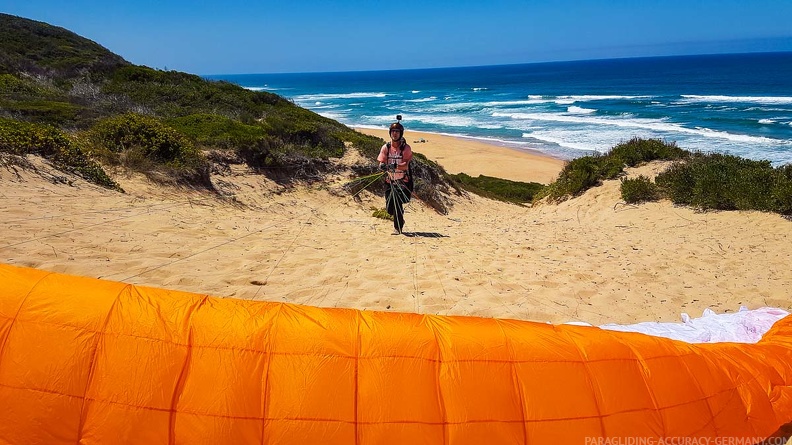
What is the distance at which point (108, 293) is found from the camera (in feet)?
9.61

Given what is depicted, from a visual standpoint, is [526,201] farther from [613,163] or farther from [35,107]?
[35,107]

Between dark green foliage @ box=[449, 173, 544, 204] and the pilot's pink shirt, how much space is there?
Result: 383 inches

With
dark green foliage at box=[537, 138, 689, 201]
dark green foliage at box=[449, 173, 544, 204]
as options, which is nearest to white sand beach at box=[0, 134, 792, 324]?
dark green foliage at box=[537, 138, 689, 201]

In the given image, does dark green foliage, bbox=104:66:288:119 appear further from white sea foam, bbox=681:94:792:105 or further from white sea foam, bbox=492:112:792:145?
white sea foam, bbox=681:94:792:105

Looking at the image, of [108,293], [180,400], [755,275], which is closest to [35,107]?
[108,293]

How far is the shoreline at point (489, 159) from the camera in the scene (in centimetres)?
2436

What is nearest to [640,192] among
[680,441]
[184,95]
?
[680,441]

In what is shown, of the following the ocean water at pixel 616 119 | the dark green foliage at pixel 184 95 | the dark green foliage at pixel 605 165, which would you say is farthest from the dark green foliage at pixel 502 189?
the ocean water at pixel 616 119

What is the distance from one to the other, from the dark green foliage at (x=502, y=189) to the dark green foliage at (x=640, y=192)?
6119 millimetres

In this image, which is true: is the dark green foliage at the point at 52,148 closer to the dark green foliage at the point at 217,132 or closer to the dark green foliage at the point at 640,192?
the dark green foliage at the point at 217,132

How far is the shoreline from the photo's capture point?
79.9 feet

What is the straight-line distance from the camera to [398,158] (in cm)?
733

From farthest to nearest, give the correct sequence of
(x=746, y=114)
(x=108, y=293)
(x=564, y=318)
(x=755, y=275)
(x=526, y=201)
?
(x=746, y=114), (x=526, y=201), (x=755, y=275), (x=564, y=318), (x=108, y=293)

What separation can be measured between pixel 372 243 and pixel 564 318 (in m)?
3.16
